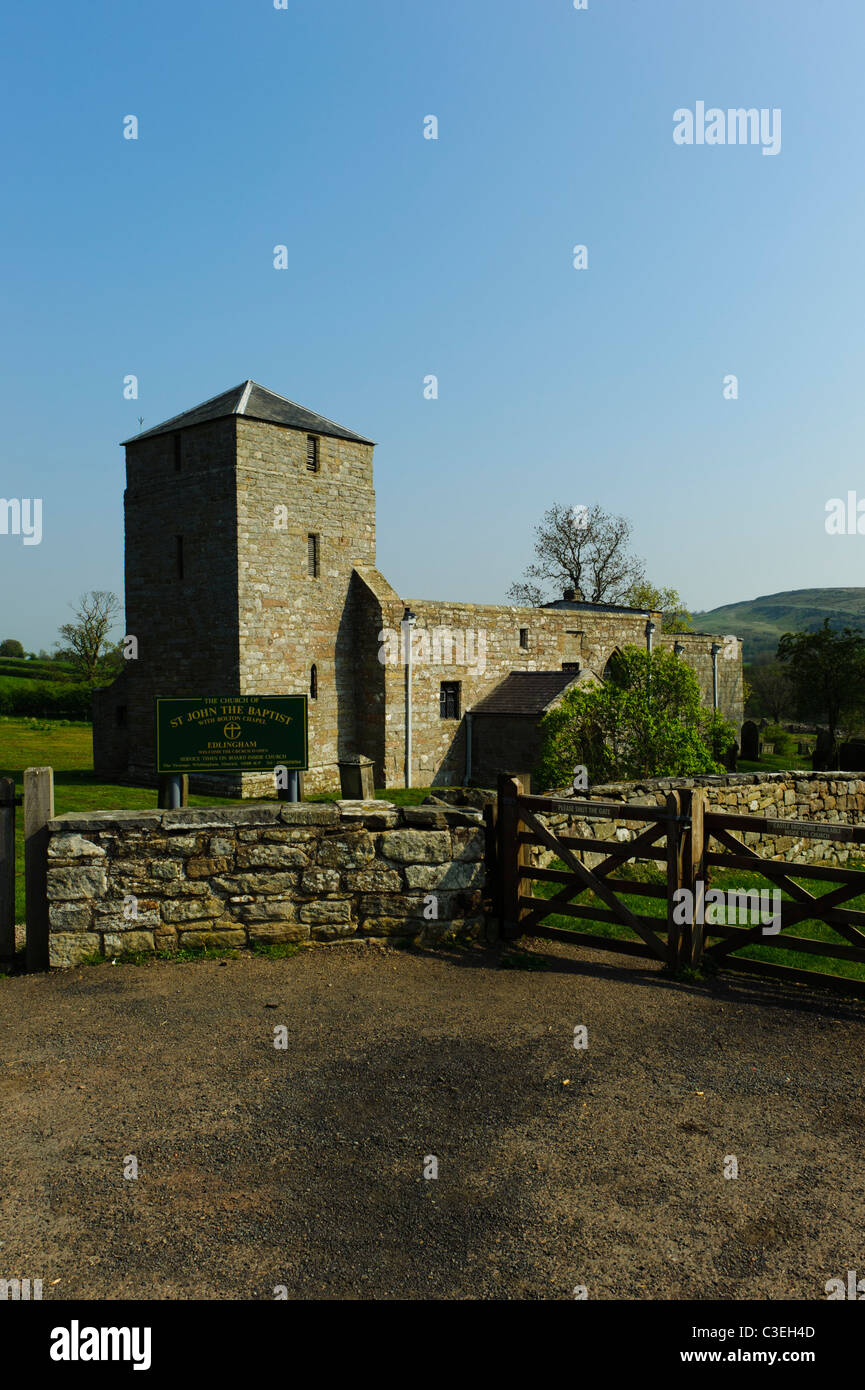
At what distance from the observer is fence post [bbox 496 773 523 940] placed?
28.8ft

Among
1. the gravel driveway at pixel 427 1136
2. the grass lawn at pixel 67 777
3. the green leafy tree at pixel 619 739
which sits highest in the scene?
the green leafy tree at pixel 619 739

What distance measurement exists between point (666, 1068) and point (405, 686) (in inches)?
913

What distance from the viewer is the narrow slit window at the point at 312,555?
27.8 metres

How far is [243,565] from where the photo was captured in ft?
84.6

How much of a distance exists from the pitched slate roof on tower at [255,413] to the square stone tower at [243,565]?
2.5 inches

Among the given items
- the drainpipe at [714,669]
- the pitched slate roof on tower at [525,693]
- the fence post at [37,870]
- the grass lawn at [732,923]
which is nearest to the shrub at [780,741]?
the drainpipe at [714,669]

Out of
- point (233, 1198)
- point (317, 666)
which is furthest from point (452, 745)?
point (233, 1198)

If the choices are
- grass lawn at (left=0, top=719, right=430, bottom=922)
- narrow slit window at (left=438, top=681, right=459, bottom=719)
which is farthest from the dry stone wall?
narrow slit window at (left=438, top=681, right=459, bottom=719)

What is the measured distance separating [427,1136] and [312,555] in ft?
79.5

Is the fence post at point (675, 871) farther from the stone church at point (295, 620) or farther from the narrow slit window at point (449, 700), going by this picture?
the narrow slit window at point (449, 700)

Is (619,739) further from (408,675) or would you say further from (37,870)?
(408,675)

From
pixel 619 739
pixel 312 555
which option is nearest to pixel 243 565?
pixel 312 555
